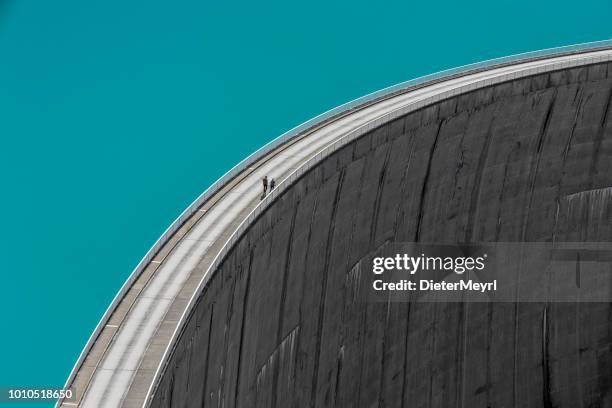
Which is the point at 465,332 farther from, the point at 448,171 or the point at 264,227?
the point at 264,227

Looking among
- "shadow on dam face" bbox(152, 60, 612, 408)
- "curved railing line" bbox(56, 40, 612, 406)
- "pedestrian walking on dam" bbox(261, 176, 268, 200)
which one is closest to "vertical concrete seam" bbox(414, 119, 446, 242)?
"shadow on dam face" bbox(152, 60, 612, 408)

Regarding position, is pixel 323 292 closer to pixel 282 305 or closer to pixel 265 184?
pixel 282 305

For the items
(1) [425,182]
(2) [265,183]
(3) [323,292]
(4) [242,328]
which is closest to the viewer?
(4) [242,328]

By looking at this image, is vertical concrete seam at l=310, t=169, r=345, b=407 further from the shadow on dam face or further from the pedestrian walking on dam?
the pedestrian walking on dam

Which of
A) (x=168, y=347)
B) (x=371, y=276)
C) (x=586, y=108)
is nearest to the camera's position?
(x=168, y=347)

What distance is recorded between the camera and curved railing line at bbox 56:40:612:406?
2845 centimetres

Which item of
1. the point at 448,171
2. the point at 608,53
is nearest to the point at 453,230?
the point at 448,171

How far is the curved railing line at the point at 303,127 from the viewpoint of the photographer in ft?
93.4

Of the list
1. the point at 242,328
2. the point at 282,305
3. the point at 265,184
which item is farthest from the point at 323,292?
the point at 242,328

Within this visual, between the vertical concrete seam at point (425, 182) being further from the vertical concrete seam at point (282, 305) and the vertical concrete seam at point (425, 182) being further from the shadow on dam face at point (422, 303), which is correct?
the vertical concrete seam at point (282, 305)

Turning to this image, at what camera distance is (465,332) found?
43750 millimetres

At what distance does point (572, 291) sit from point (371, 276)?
551 inches

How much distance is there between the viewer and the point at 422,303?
135 ft

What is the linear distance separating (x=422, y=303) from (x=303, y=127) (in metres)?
8.19
